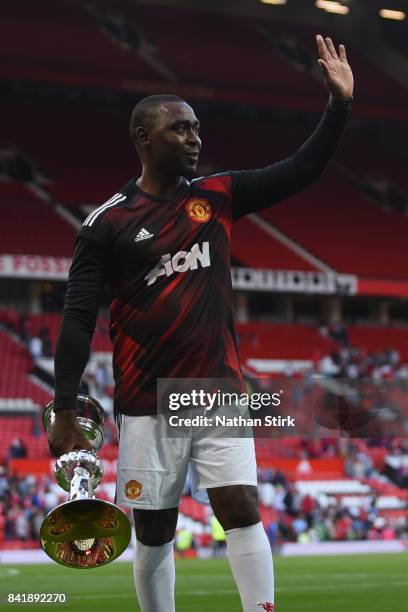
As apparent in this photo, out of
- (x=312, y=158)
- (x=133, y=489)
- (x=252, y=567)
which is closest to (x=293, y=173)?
(x=312, y=158)

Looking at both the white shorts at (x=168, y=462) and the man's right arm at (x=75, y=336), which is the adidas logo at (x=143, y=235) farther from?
the white shorts at (x=168, y=462)

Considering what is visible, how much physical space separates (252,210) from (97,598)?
598cm

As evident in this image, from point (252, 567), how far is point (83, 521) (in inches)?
23.9

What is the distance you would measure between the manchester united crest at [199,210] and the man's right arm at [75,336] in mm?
332

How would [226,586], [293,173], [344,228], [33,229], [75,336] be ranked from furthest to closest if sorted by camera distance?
[344,228]
[33,229]
[226,586]
[293,173]
[75,336]

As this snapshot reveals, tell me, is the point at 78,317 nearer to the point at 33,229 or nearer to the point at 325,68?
the point at 325,68

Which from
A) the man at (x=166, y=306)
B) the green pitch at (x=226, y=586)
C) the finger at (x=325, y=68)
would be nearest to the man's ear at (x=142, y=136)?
the man at (x=166, y=306)

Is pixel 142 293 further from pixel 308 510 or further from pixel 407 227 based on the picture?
pixel 407 227

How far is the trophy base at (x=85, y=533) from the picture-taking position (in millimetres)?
3904

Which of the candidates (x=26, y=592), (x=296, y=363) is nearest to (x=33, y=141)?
(x=296, y=363)

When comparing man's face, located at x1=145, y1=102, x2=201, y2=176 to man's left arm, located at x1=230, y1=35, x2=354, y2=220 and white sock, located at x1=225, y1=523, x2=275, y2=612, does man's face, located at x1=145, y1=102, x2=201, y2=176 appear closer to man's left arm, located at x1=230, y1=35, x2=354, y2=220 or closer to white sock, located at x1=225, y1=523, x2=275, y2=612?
man's left arm, located at x1=230, y1=35, x2=354, y2=220

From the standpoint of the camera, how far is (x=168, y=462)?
12.9ft

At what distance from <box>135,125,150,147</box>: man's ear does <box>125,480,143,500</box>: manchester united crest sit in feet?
3.86

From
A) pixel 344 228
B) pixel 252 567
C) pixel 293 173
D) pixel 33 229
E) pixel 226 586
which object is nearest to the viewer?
pixel 252 567
